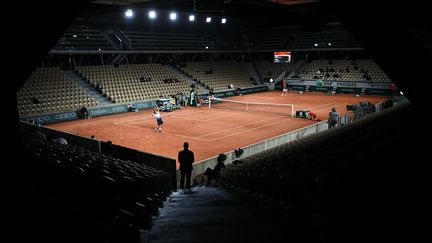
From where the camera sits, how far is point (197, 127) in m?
24.0

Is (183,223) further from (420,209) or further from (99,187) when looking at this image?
(420,209)

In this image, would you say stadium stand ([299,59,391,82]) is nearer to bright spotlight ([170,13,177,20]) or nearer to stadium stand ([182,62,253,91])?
stadium stand ([182,62,253,91])

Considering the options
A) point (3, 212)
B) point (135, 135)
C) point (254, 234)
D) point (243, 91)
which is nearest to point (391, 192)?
point (254, 234)

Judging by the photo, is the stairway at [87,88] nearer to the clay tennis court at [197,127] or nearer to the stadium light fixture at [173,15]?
the clay tennis court at [197,127]

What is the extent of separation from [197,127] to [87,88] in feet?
49.5

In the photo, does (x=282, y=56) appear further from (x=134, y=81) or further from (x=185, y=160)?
(x=185, y=160)

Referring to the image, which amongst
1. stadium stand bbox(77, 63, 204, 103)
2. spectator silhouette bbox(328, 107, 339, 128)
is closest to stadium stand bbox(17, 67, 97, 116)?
stadium stand bbox(77, 63, 204, 103)

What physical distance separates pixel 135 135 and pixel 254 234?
1875cm

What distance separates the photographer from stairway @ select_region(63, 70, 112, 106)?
1265 inches

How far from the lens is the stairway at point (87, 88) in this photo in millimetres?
32125

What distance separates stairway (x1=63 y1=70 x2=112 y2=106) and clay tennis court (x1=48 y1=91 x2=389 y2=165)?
2.88 metres

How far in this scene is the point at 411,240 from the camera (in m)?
2.42

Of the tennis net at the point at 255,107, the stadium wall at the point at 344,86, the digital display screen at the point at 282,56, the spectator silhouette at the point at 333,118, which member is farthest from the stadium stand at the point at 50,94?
the stadium wall at the point at 344,86

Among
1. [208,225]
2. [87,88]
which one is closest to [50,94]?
[87,88]
